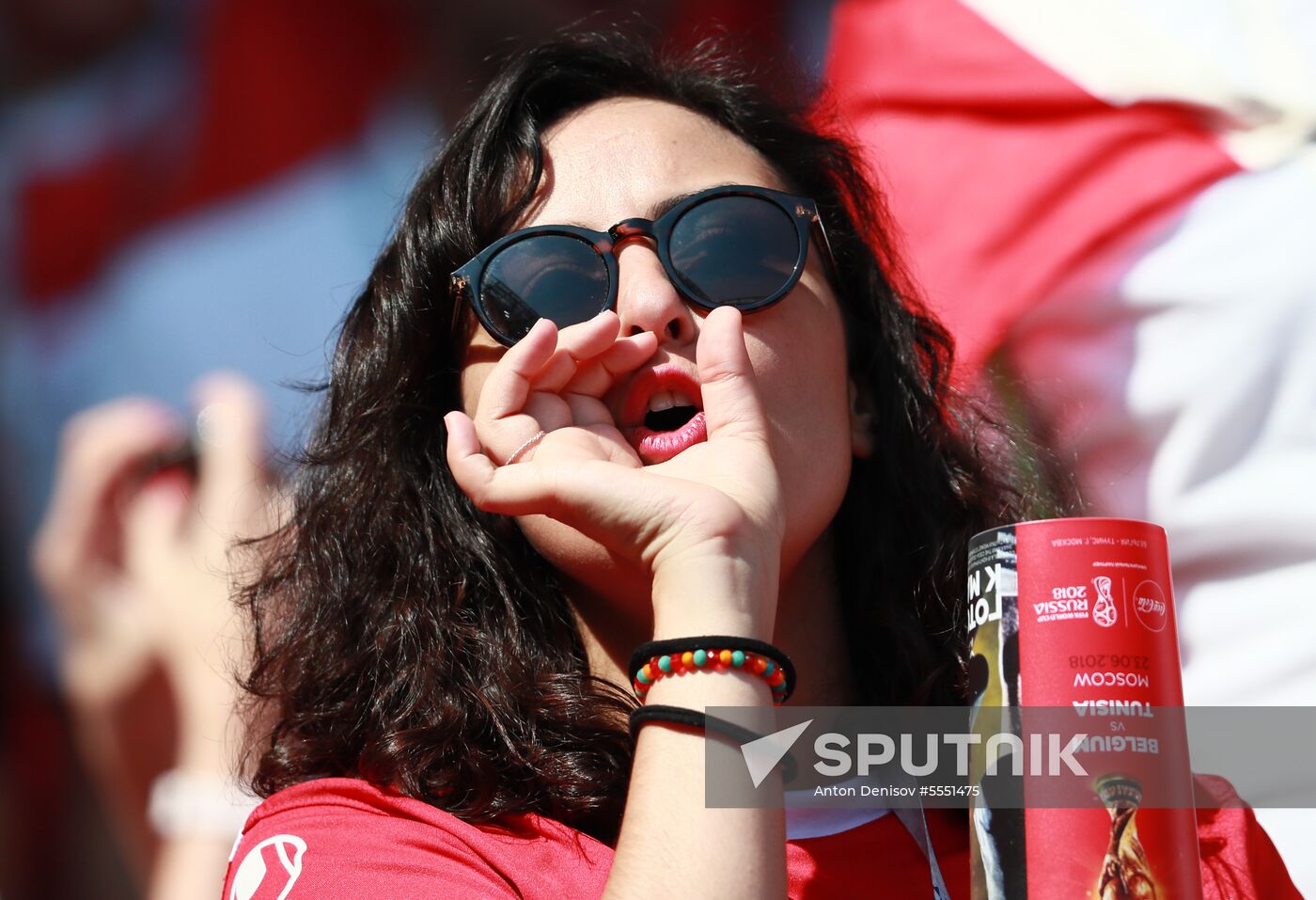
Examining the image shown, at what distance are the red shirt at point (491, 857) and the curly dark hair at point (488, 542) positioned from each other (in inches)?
1.8

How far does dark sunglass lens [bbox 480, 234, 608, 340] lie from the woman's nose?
0.09ft

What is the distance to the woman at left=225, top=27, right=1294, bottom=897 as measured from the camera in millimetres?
1270

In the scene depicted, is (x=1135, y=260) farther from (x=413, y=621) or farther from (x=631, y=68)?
(x=413, y=621)

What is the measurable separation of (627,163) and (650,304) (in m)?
0.27

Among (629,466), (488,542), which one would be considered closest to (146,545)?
(488,542)

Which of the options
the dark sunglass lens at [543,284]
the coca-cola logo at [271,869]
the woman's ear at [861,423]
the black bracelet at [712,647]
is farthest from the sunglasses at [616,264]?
the coca-cola logo at [271,869]

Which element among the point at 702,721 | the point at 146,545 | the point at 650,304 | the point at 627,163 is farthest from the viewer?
the point at 146,545

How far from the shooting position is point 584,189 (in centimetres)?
169

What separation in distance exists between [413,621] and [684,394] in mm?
475

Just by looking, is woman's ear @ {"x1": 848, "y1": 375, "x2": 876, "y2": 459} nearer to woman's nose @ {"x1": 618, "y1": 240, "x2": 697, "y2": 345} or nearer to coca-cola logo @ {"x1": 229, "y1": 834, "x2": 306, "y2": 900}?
woman's nose @ {"x1": 618, "y1": 240, "x2": 697, "y2": 345}

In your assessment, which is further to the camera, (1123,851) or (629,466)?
(629,466)

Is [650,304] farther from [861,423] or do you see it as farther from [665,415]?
[861,423]

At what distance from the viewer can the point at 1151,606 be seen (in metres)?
0.98

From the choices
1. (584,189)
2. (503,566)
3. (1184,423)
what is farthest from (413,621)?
(1184,423)
